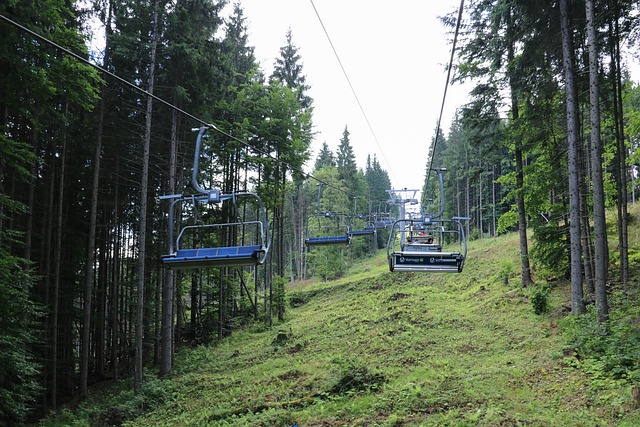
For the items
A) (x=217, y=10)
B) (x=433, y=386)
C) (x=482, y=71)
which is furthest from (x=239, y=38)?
(x=433, y=386)

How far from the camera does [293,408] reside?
31.5 feet

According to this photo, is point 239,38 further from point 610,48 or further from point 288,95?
point 610,48

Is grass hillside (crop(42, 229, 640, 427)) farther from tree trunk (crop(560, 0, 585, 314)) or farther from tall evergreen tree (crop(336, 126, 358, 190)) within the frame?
tall evergreen tree (crop(336, 126, 358, 190))

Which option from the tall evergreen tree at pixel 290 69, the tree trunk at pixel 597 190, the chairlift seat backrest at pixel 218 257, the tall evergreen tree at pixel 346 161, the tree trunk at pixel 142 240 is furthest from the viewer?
the tall evergreen tree at pixel 346 161

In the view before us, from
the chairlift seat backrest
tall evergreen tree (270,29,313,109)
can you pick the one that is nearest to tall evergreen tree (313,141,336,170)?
tall evergreen tree (270,29,313,109)

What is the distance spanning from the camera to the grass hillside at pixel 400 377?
760 cm

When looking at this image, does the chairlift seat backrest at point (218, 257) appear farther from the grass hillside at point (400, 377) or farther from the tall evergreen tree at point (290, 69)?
the tall evergreen tree at point (290, 69)

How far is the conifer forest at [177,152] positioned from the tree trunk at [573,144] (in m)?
0.05

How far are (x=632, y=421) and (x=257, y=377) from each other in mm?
9765

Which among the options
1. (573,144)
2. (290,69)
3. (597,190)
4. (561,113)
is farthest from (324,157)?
(597,190)

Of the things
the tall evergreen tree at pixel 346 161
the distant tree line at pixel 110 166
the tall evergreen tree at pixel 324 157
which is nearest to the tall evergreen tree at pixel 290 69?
the distant tree line at pixel 110 166

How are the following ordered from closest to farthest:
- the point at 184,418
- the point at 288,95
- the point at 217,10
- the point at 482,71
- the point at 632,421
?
the point at 632,421
the point at 184,418
the point at 217,10
the point at 482,71
the point at 288,95

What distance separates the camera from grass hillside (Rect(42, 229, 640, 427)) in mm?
7598

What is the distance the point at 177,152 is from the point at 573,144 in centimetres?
1259
